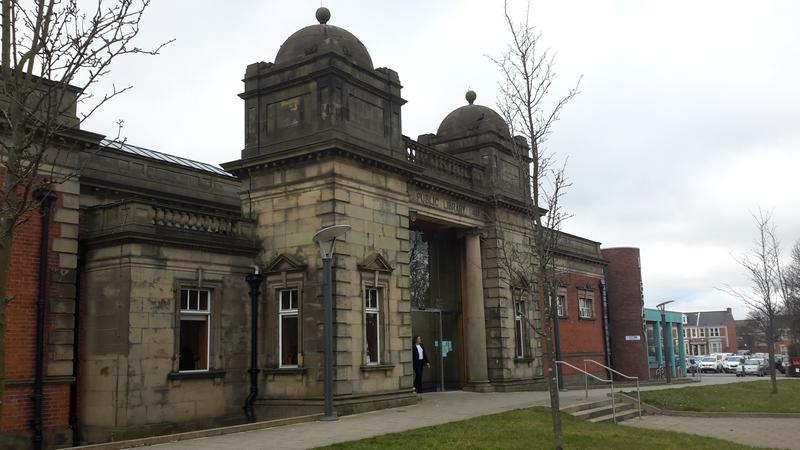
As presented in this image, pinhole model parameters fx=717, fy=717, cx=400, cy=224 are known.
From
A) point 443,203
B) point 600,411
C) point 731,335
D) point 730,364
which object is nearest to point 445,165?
point 443,203

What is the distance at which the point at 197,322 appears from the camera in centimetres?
1723

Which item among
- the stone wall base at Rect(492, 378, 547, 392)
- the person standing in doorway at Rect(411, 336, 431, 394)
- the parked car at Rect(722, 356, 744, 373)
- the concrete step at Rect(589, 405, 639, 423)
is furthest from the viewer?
the parked car at Rect(722, 356, 744, 373)

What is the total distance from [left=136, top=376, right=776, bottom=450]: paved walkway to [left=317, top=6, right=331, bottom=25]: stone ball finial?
10.6 metres

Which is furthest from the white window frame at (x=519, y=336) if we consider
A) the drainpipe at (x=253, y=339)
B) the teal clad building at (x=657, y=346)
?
the teal clad building at (x=657, y=346)

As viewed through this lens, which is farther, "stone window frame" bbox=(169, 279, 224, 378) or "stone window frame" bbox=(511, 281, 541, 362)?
"stone window frame" bbox=(511, 281, 541, 362)

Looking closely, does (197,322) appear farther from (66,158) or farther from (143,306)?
(66,158)

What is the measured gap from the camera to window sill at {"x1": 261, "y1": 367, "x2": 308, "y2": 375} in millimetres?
17053

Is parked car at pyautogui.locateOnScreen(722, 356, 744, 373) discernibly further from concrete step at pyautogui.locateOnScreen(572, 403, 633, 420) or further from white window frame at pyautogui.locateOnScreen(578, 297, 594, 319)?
concrete step at pyautogui.locateOnScreen(572, 403, 633, 420)

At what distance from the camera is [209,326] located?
1736cm

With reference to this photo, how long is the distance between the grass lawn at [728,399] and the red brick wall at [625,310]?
854 cm

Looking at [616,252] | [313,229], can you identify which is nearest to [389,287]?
[313,229]

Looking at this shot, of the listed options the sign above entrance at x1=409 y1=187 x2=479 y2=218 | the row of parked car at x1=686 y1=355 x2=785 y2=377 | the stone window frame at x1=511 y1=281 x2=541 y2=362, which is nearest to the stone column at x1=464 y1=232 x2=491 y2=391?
the sign above entrance at x1=409 y1=187 x2=479 y2=218

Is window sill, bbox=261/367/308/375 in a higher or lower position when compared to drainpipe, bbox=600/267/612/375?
lower

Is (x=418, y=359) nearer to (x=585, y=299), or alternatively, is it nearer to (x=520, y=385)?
(x=520, y=385)
